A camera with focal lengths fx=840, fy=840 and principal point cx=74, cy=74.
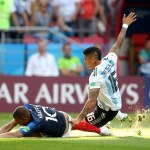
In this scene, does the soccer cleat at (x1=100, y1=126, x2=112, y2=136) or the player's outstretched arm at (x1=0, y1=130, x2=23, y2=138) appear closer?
the player's outstretched arm at (x1=0, y1=130, x2=23, y2=138)

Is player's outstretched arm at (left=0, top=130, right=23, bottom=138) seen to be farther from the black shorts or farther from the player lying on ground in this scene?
the black shorts

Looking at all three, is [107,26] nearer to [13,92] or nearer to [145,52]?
[145,52]

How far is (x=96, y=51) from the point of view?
46.2 ft

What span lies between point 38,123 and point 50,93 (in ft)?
24.4

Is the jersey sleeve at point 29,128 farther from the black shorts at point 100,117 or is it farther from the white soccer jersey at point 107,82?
the black shorts at point 100,117

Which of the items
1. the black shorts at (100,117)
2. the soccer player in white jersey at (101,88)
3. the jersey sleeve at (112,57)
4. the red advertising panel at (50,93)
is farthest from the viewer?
the red advertising panel at (50,93)

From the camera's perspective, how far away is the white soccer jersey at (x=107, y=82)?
45.7ft

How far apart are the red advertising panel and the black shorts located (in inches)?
234

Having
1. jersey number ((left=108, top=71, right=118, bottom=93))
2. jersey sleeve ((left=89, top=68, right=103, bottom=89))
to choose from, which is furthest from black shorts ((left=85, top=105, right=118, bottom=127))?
jersey sleeve ((left=89, top=68, right=103, bottom=89))

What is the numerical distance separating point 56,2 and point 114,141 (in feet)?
34.1

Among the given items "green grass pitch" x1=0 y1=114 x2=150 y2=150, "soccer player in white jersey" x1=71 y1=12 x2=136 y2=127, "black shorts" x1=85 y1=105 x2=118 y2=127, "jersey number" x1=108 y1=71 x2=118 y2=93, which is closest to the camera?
"green grass pitch" x1=0 y1=114 x2=150 y2=150

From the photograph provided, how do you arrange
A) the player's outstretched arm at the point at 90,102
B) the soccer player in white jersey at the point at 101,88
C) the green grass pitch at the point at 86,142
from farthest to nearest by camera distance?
1. the soccer player in white jersey at the point at 101,88
2. the player's outstretched arm at the point at 90,102
3. the green grass pitch at the point at 86,142

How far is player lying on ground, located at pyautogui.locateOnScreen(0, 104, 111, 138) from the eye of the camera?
13273 millimetres

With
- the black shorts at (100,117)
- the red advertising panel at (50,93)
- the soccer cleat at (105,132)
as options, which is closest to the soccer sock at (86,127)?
the soccer cleat at (105,132)
